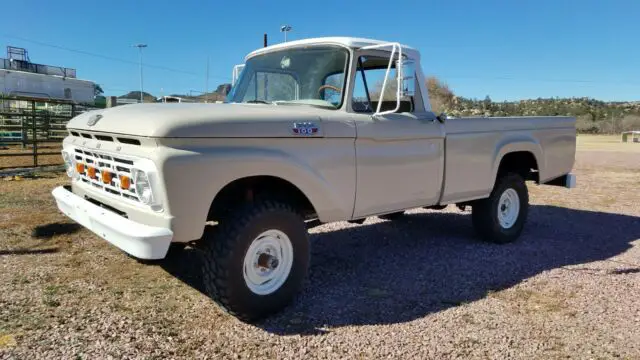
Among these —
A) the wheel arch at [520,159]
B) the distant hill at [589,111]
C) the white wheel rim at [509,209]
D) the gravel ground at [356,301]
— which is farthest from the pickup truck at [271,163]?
the distant hill at [589,111]

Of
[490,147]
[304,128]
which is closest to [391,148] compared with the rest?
[304,128]

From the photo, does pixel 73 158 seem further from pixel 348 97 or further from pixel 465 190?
pixel 465 190

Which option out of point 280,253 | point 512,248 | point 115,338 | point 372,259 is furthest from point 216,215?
point 512,248

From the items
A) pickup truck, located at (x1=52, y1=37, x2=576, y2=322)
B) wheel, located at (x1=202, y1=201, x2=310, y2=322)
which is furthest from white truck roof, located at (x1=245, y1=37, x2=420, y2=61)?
wheel, located at (x1=202, y1=201, x2=310, y2=322)

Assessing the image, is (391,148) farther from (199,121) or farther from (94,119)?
(94,119)

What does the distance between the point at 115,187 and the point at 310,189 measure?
134 centimetres

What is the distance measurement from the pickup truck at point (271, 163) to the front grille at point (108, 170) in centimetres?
1

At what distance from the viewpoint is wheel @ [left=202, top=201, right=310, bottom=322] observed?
10.8ft

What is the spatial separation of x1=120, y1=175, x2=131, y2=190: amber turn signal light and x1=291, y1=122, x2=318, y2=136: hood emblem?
1131 mm

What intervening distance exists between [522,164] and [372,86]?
269cm

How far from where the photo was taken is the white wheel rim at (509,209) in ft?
19.2

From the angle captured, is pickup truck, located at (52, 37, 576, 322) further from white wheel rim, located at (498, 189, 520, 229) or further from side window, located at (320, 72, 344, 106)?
white wheel rim, located at (498, 189, 520, 229)

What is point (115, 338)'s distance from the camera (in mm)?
3180

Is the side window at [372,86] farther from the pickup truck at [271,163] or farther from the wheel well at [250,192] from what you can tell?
the wheel well at [250,192]
